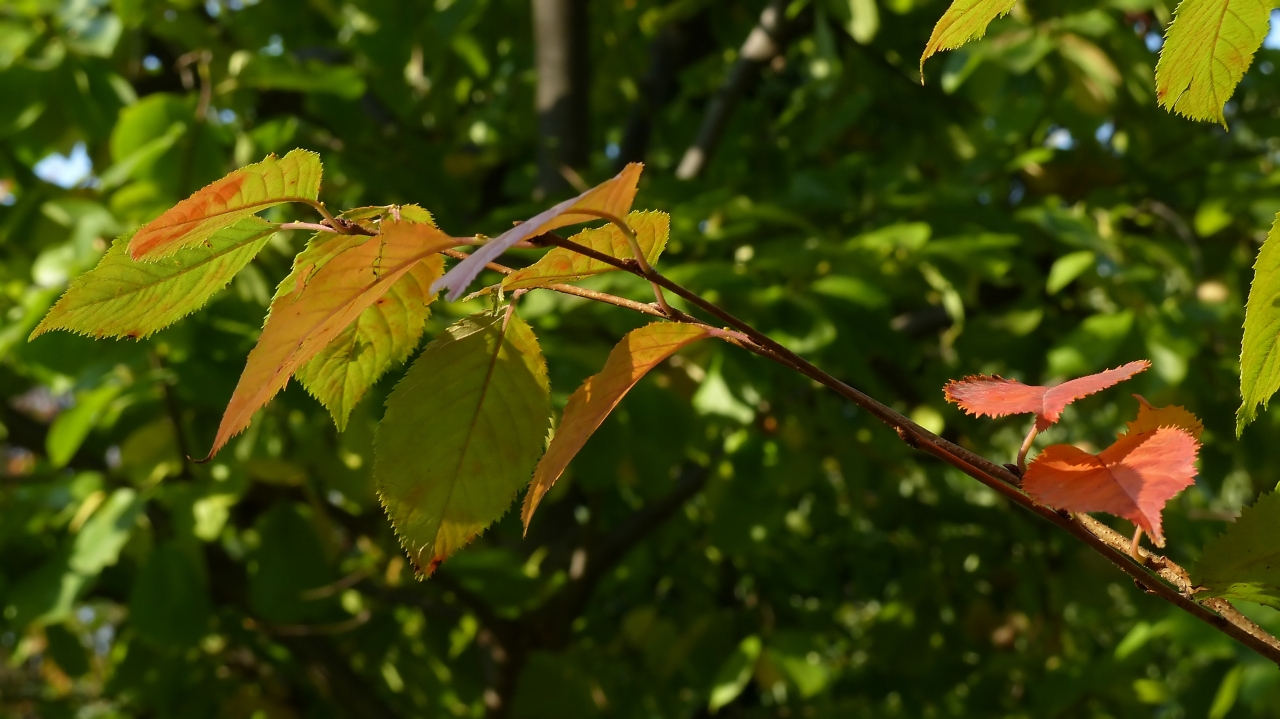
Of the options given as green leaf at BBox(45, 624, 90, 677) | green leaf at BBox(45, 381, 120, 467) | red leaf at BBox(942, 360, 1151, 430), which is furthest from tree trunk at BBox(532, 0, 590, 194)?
red leaf at BBox(942, 360, 1151, 430)

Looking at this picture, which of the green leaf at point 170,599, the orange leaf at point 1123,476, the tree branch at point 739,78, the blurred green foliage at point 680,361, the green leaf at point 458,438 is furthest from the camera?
the tree branch at point 739,78

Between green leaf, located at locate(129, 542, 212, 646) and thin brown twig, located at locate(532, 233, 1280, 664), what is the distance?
139 centimetres

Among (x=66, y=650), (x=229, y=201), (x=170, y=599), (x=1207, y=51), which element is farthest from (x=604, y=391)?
(x=66, y=650)

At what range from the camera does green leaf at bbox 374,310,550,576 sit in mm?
397

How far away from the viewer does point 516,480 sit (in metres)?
0.41

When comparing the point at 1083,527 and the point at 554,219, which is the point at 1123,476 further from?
the point at 554,219

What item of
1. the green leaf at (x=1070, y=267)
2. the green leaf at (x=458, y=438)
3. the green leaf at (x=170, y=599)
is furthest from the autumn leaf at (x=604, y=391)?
the green leaf at (x=170, y=599)

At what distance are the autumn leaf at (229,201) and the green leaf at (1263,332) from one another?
342mm

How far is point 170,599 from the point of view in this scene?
157 cm

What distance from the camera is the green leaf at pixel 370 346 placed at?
46cm

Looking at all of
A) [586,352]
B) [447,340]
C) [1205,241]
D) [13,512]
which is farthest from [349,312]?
[1205,241]

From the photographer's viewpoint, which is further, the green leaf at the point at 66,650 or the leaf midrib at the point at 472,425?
the green leaf at the point at 66,650

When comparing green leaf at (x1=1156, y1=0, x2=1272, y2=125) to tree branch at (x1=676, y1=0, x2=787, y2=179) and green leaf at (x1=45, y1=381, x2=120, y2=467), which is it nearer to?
green leaf at (x1=45, y1=381, x2=120, y2=467)

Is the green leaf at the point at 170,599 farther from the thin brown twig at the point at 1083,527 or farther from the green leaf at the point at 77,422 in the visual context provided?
the thin brown twig at the point at 1083,527
